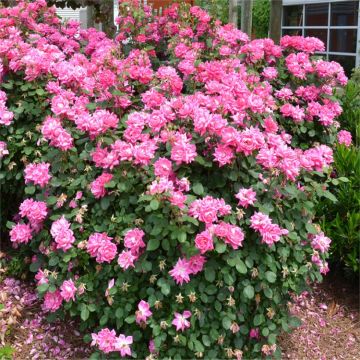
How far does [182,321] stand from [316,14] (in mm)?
10439

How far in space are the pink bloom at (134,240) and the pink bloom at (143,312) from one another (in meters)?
0.22

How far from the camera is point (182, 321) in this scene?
229cm

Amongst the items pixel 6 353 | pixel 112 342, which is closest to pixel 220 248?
pixel 112 342

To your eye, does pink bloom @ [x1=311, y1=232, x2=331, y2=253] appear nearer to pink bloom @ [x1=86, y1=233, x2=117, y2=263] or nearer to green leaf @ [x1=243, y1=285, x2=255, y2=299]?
green leaf @ [x1=243, y1=285, x2=255, y2=299]

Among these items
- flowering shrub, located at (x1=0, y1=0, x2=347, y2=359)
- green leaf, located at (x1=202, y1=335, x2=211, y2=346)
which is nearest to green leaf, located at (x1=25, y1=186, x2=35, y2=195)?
flowering shrub, located at (x1=0, y1=0, x2=347, y2=359)

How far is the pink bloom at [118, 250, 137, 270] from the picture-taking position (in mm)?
2330

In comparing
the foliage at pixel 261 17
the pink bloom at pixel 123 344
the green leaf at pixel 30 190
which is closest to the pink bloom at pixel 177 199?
the pink bloom at pixel 123 344

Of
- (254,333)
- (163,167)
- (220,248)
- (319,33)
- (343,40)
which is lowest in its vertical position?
(254,333)

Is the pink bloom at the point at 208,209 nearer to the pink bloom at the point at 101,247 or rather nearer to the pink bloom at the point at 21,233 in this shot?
the pink bloom at the point at 101,247

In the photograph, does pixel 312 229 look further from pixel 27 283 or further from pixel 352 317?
pixel 27 283

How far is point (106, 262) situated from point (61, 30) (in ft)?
7.68

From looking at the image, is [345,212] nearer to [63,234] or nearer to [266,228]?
[266,228]

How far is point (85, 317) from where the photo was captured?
245 centimetres

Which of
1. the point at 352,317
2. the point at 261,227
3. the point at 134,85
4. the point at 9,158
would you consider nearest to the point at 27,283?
the point at 9,158
